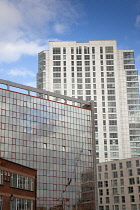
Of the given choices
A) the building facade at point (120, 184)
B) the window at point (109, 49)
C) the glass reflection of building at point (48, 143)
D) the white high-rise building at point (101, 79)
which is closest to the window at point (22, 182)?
the glass reflection of building at point (48, 143)

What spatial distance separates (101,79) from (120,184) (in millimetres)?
57488

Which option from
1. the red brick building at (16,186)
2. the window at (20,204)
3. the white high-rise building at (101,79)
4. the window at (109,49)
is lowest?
the window at (20,204)

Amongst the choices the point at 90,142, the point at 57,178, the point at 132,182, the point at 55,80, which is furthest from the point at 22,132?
the point at 55,80

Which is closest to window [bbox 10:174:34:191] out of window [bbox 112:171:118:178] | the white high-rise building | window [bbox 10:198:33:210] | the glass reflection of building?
window [bbox 10:198:33:210]

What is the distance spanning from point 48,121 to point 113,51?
9551 cm

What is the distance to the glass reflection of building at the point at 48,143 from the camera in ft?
298

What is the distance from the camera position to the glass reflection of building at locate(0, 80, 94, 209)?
9081 centimetres

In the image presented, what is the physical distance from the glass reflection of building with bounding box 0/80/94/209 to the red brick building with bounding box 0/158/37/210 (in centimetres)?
2997

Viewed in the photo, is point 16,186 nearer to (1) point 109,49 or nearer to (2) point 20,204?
(2) point 20,204

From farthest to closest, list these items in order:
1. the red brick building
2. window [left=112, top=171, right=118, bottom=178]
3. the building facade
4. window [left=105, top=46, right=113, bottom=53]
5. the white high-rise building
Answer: window [left=105, top=46, right=113, bottom=53] < the white high-rise building < window [left=112, top=171, right=118, bottom=178] < the building facade < the red brick building

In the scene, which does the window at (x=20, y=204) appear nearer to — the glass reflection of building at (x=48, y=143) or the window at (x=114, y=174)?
the glass reflection of building at (x=48, y=143)

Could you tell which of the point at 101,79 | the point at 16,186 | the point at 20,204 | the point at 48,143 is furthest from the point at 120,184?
the point at 16,186

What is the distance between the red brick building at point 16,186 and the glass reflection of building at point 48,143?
30.0 metres

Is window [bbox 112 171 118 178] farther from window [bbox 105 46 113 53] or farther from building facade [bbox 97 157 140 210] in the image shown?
window [bbox 105 46 113 53]
